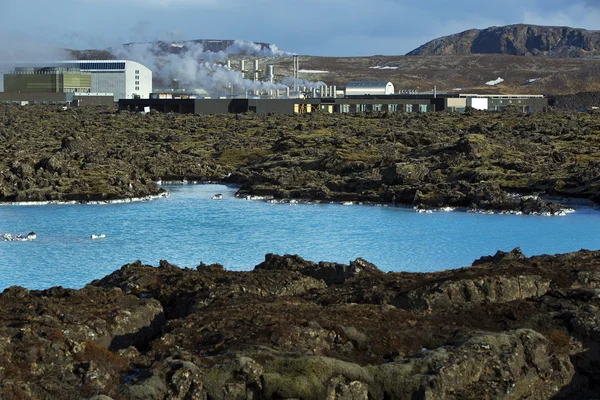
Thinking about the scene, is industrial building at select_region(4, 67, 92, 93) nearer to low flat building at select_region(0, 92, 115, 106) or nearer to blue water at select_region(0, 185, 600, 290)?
low flat building at select_region(0, 92, 115, 106)

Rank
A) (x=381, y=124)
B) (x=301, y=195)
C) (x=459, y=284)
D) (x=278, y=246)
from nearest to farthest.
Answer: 1. (x=459, y=284)
2. (x=278, y=246)
3. (x=301, y=195)
4. (x=381, y=124)

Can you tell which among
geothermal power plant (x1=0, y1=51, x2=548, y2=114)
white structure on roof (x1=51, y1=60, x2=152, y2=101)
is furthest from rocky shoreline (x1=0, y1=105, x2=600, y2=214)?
white structure on roof (x1=51, y1=60, x2=152, y2=101)

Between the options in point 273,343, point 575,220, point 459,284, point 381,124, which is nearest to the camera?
point 273,343

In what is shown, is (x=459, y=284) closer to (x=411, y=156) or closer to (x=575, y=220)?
(x=575, y=220)

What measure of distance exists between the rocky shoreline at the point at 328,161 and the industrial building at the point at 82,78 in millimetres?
55329

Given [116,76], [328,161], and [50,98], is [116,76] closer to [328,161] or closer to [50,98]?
[50,98]

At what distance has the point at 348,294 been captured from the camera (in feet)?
44.2

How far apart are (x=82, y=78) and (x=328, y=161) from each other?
9468 cm

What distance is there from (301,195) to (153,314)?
24177 millimetres

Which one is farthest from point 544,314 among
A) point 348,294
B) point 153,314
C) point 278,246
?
point 278,246

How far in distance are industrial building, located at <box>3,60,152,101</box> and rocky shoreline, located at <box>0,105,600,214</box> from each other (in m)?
55.3

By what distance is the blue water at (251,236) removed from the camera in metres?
22.8

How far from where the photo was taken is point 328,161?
4400 centimetres

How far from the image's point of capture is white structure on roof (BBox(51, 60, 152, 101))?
12850 centimetres
